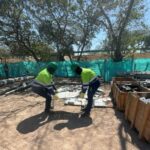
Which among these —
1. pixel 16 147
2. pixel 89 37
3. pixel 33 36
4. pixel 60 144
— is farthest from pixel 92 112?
pixel 33 36

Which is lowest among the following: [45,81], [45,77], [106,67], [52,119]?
[52,119]

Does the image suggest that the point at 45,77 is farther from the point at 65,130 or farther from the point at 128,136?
the point at 128,136

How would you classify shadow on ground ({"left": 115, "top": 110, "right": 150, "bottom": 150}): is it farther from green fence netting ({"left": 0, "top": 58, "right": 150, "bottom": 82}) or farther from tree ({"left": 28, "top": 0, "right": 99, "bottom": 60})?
tree ({"left": 28, "top": 0, "right": 99, "bottom": 60})

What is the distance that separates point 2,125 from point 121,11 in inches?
616

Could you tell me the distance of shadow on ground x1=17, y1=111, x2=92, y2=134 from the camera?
24.2 ft

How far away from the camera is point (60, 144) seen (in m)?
6.18

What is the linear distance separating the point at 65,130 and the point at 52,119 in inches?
44.6

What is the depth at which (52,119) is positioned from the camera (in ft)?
26.7

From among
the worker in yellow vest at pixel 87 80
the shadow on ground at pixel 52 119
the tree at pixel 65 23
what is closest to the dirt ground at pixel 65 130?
the shadow on ground at pixel 52 119

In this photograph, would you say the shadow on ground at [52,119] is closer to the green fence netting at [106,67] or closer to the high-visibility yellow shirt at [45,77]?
the high-visibility yellow shirt at [45,77]

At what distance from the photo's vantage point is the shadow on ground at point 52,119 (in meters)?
7.38

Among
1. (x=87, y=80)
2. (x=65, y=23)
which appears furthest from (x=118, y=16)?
(x=87, y=80)

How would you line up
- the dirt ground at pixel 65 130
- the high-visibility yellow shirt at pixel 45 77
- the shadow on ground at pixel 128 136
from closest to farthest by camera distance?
the shadow on ground at pixel 128 136 → the dirt ground at pixel 65 130 → the high-visibility yellow shirt at pixel 45 77

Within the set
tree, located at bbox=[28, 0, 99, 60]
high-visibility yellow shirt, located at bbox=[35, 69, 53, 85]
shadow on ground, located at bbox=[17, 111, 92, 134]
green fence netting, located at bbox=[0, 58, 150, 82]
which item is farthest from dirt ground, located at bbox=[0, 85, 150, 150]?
tree, located at bbox=[28, 0, 99, 60]
